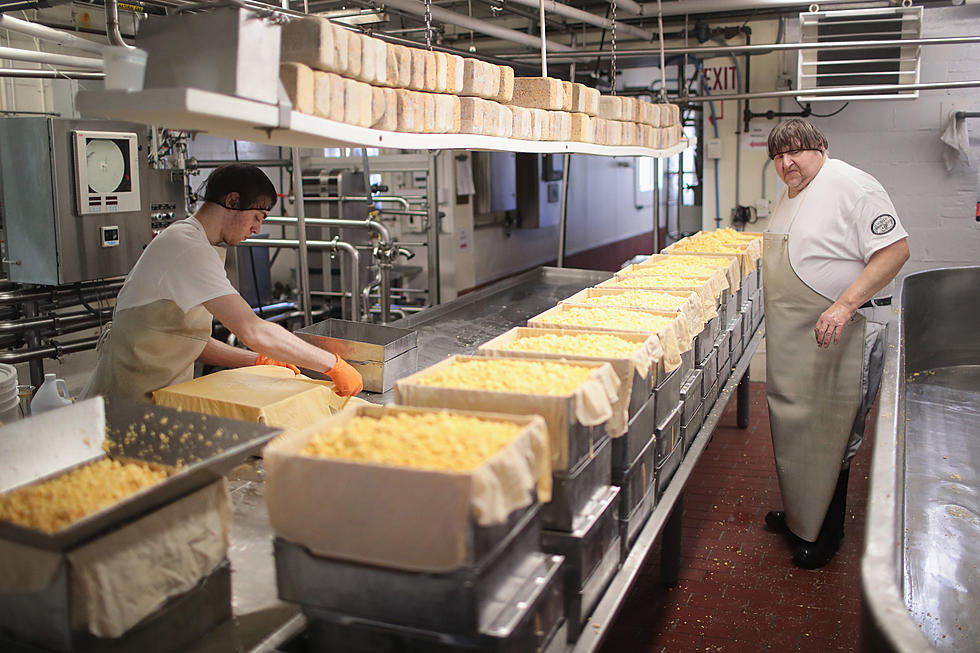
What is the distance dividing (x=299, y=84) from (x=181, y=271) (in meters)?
0.96

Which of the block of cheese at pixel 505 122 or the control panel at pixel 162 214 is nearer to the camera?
the block of cheese at pixel 505 122

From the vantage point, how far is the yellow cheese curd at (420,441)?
139cm

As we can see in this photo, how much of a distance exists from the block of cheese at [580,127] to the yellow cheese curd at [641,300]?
0.65 m

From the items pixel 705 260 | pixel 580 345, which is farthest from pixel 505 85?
pixel 705 260

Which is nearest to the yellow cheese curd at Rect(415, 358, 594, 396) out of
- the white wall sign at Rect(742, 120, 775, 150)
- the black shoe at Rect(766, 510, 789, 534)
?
the black shoe at Rect(766, 510, 789, 534)

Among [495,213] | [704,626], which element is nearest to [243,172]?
[704,626]

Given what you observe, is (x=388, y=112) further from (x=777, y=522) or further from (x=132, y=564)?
(x=777, y=522)

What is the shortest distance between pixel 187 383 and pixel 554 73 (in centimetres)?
592

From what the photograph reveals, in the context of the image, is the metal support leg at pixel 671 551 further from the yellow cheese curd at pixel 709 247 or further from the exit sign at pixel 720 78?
the exit sign at pixel 720 78

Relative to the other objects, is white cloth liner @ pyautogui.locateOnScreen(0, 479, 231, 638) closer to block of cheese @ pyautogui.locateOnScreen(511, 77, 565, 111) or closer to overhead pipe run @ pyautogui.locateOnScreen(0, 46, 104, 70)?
block of cheese @ pyautogui.locateOnScreen(511, 77, 565, 111)

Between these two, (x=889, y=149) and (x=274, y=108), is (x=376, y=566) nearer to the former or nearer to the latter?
(x=274, y=108)

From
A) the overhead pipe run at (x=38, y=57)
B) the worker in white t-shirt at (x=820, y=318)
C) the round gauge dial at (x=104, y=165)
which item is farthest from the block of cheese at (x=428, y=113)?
the round gauge dial at (x=104, y=165)

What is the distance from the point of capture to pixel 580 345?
2.29 m

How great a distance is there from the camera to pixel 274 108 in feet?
5.44
